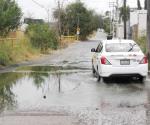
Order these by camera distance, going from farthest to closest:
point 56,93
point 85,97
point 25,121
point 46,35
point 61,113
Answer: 1. point 46,35
2. point 56,93
3. point 85,97
4. point 61,113
5. point 25,121

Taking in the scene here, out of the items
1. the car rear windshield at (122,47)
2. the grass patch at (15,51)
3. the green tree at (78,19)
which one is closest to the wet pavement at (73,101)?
the car rear windshield at (122,47)

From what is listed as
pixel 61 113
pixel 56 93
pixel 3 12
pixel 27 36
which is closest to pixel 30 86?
pixel 56 93

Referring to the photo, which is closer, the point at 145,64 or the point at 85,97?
the point at 85,97

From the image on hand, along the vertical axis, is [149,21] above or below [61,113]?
above

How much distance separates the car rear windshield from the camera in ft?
57.1

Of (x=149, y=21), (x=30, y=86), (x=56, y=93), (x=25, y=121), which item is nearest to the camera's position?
(x=25, y=121)

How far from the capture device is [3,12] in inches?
1045

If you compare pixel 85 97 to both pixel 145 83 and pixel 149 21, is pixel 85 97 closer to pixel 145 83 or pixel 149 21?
pixel 145 83

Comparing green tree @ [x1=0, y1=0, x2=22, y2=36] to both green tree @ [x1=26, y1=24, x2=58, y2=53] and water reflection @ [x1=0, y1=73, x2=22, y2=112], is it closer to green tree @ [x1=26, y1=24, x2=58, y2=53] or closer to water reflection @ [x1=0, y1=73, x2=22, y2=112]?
water reflection @ [x1=0, y1=73, x2=22, y2=112]

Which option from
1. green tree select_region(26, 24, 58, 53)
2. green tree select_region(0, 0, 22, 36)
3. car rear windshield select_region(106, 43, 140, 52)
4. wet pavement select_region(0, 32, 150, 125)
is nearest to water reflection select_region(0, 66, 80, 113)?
wet pavement select_region(0, 32, 150, 125)

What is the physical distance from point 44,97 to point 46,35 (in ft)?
103

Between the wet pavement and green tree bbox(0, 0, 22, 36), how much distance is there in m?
8.47

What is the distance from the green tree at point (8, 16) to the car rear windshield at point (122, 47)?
10425 mm

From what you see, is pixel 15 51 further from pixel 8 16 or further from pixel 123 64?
pixel 123 64
